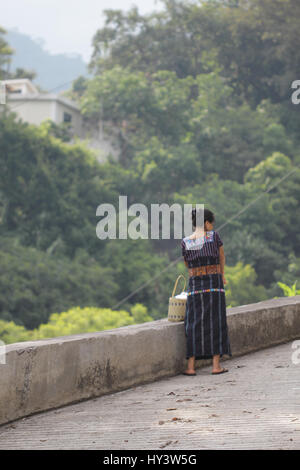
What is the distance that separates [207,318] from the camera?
5.23 meters

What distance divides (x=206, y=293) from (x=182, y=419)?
1489 millimetres

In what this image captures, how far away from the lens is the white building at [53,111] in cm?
3722

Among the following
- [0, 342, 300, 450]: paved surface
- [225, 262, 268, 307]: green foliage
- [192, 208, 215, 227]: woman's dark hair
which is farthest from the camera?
[225, 262, 268, 307]: green foliage

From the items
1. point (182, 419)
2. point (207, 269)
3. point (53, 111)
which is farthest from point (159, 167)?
point (182, 419)

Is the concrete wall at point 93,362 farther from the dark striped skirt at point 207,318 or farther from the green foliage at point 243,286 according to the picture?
the green foliage at point 243,286

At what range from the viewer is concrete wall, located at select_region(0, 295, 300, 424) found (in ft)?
13.1

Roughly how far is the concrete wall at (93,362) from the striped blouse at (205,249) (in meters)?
0.61

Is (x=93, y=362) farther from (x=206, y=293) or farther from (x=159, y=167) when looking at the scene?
(x=159, y=167)

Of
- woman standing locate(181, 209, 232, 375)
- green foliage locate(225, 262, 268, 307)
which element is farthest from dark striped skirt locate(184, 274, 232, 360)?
green foliage locate(225, 262, 268, 307)

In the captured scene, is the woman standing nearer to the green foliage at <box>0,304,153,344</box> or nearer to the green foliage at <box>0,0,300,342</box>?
the green foliage at <box>0,304,153,344</box>

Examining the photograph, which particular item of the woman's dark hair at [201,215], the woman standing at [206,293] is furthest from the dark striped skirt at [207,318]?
the woman's dark hair at [201,215]

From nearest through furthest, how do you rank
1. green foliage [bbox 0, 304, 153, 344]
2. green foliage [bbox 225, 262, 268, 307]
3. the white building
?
1. green foliage [bbox 0, 304, 153, 344]
2. green foliage [bbox 225, 262, 268, 307]
3. the white building

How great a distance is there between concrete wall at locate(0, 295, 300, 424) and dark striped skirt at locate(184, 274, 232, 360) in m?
0.23

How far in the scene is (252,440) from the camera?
3352mm
